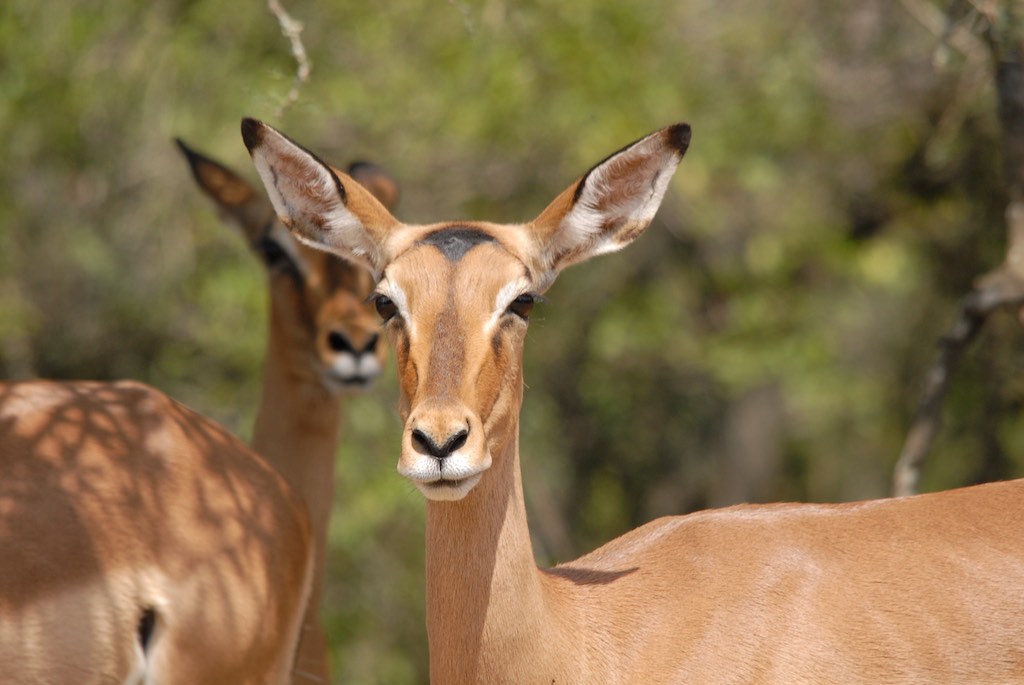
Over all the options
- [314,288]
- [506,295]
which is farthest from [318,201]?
[314,288]

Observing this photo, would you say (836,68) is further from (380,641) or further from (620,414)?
(380,641)

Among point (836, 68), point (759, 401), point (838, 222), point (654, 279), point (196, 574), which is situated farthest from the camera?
point (759, 401)

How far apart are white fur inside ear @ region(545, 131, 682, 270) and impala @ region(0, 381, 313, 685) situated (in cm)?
139

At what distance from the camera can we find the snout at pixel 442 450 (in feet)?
12.2

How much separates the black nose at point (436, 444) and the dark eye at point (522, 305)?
0.63m

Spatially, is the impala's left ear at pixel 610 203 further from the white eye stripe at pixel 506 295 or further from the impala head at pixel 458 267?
the white eye stripe at pixel 506 295

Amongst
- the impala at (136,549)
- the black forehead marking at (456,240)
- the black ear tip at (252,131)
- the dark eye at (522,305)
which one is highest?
the black ear tip at (252,131)

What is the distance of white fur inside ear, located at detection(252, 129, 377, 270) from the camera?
4656mm

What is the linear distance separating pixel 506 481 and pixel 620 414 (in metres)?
10.7

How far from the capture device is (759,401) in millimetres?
15188

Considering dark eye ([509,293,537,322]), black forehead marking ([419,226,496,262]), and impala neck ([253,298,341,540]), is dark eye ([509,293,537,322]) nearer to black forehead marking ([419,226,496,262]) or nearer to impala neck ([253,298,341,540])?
black forehead marking ([419,226,496,262])

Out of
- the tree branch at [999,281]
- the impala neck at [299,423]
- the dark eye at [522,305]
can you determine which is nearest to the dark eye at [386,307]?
the dark eye at [522,305]

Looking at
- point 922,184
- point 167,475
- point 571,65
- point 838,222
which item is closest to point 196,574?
point 167,475

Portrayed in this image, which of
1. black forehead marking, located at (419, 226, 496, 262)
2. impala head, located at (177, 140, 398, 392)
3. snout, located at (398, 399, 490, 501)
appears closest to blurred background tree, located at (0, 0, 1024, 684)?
impala head, located at (177, 140, 398, 392)
